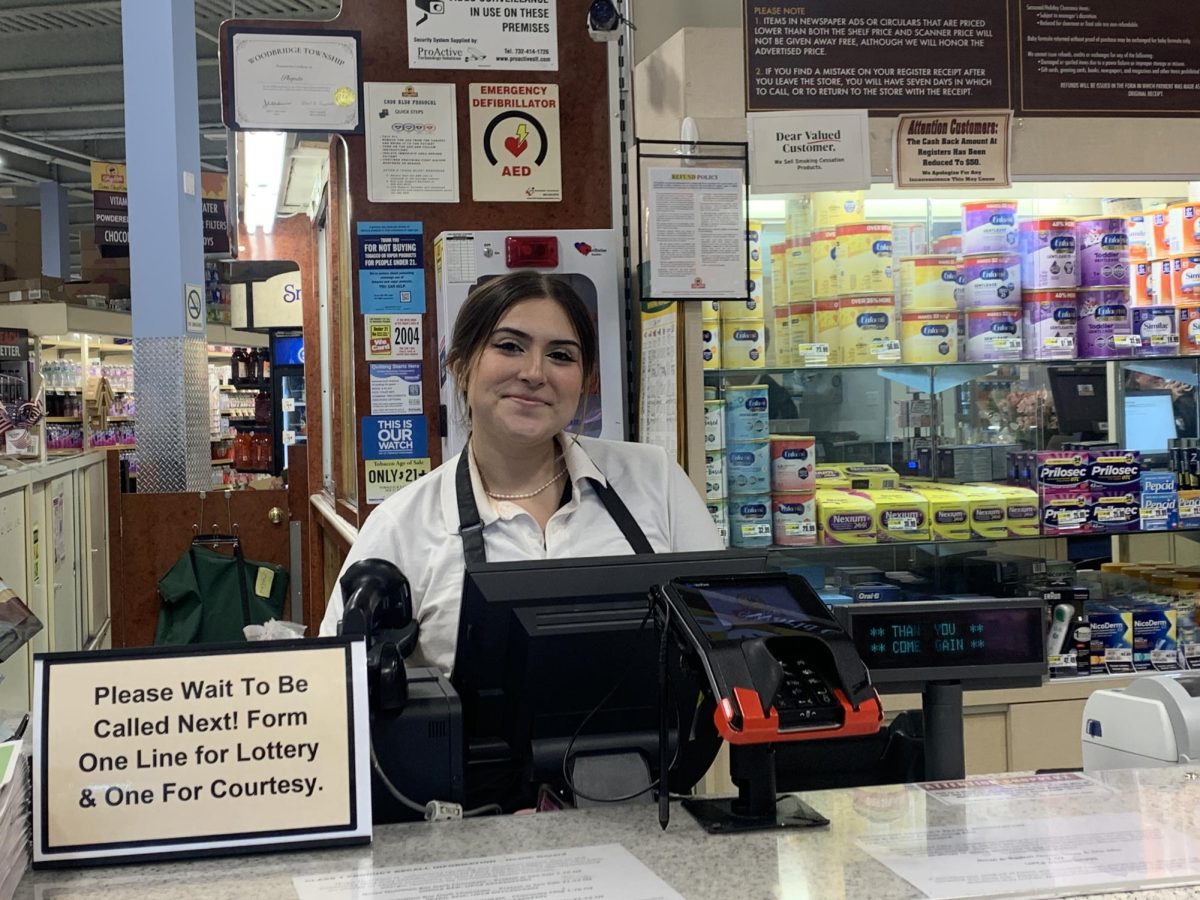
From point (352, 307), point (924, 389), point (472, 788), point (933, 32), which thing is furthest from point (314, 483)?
point (472, 788)

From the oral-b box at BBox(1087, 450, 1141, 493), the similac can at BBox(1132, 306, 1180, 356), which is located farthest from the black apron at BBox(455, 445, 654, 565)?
the similac can at BBox(1132, 306, 1180, 356)

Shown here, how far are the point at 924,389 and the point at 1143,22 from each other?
119 centimetres

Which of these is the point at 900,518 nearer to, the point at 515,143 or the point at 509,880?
the point at 515,143

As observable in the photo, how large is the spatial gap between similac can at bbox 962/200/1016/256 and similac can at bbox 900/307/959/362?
214 millimetres

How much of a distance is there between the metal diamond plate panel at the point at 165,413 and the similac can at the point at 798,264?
346 centimetres

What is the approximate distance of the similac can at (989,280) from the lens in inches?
143

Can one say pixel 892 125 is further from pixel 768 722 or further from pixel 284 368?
pixel 284 368

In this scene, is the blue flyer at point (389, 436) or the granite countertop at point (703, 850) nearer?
the granite countertop at point (703, 850)

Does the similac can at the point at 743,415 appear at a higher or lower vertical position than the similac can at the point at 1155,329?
lower

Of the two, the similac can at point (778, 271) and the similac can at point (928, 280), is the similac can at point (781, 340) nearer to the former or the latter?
the similac can at point (778, 271)

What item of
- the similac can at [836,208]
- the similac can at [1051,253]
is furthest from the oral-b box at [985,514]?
the similac can at [836,208]

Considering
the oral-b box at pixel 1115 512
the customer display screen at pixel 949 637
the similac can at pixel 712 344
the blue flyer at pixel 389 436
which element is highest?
the similac can at pixel 712 344

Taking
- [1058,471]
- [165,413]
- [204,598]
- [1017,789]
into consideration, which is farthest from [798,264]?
[165,413]

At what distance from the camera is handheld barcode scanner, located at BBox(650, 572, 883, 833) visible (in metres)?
1.25
